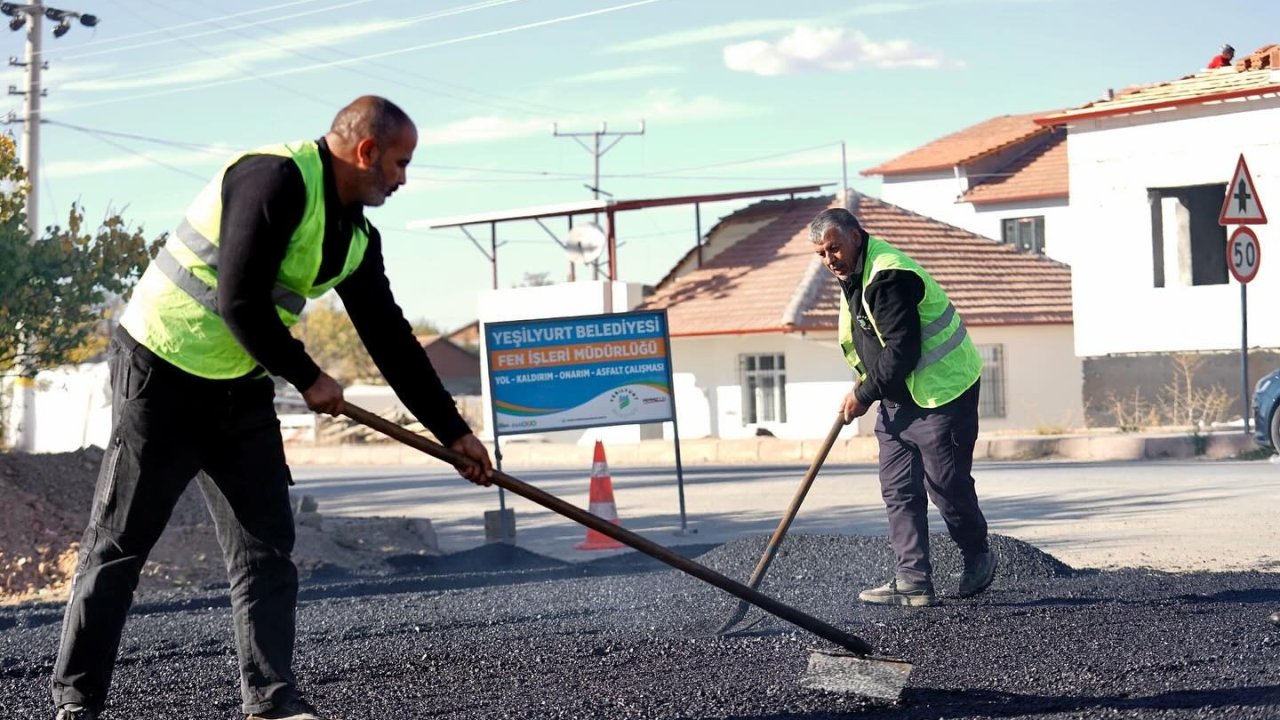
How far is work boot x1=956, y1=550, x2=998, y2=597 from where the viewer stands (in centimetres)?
642

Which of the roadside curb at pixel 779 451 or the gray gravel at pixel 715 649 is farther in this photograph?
the roadside curb at pixel 779 451

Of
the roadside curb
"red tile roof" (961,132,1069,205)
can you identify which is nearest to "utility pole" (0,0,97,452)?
the roadside curb

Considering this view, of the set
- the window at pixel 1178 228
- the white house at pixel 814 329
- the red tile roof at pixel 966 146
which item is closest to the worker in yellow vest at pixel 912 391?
the window at pixel 1178 228

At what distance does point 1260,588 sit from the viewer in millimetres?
6566

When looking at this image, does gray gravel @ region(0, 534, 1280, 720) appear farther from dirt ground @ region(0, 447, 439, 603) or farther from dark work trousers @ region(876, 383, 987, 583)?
dirt ground @ region(0, 447, 439, 603)

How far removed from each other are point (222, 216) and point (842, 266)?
3006mm

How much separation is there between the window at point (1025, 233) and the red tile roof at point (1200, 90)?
15.9 m

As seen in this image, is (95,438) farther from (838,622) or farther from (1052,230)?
(838,622)

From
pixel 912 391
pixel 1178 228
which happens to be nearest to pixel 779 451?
pixel 1178 228

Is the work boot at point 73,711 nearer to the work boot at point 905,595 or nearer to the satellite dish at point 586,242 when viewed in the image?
the work boot at point 905,595

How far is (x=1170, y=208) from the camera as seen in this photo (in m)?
21.8

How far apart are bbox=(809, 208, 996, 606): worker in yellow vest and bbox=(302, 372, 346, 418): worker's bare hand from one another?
104 inches

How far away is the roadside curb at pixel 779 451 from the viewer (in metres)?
17.2

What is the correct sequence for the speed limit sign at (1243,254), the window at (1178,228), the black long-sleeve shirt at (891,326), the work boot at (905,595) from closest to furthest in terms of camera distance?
the black long-sleeve shirt at (891,326) < the work boot at (905,595) < the speed limit sign at (1243,254) < the window at (1178,228)
